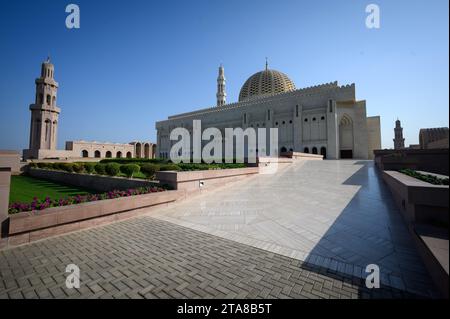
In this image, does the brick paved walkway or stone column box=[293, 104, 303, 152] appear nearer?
the brick paved walkway

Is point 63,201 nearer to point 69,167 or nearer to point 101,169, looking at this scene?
point 101,169

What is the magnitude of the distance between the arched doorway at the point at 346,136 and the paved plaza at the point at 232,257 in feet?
107

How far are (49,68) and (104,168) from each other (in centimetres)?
4294

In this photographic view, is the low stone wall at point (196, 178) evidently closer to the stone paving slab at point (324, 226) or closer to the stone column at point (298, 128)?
the stone paving slab at point (324, 226)

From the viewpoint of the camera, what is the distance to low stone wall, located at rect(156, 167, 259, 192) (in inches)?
299

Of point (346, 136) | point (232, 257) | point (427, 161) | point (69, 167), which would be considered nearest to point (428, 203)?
point (232, 257)

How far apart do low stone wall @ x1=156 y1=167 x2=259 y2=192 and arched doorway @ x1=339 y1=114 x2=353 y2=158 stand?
30.0 m

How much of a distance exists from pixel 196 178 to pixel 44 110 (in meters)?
45.5

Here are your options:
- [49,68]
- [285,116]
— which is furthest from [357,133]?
[49,68]

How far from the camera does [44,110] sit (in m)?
39.0

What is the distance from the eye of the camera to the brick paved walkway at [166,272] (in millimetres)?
2494

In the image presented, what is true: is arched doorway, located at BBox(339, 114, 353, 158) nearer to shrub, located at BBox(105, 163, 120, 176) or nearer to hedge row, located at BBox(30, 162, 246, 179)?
hedge row, located at BBox(30, 162, 246, 179)

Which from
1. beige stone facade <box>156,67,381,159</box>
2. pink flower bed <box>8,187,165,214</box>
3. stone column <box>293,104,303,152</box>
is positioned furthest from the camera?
stone column <box>293,104,303,152</box>

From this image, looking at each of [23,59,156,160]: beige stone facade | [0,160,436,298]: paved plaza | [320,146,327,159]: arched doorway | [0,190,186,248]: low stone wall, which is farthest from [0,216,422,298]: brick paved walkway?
[23,59,156,160]: beige stone facade
